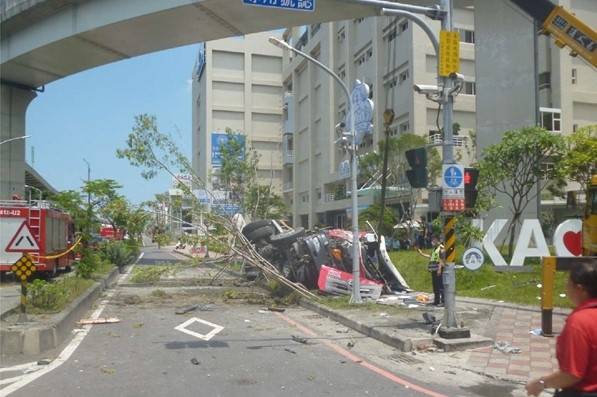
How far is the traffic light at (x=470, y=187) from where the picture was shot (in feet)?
35.7

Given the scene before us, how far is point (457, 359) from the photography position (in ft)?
30.9

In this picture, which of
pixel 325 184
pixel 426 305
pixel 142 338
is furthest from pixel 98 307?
pixel 325 184

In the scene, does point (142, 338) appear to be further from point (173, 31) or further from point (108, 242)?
point (108, 242)

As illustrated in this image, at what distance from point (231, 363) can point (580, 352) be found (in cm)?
658

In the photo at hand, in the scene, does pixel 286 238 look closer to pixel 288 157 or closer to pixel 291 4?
pixel 291 4

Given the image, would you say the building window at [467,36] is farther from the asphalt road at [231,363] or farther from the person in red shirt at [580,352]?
the person in red shirt at [580,352]

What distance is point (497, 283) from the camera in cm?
1789

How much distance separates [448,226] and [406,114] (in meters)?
40.2

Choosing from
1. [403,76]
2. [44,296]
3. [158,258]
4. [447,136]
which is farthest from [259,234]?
[403,76]

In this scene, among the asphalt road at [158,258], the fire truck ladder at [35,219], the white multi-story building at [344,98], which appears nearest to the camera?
the fire truck ladder at [35,219]

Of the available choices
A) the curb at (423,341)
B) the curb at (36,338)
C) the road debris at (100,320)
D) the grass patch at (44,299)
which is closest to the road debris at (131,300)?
the road debris at (100,320)

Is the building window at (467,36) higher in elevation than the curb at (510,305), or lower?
higher

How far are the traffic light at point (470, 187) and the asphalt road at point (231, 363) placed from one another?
283cm

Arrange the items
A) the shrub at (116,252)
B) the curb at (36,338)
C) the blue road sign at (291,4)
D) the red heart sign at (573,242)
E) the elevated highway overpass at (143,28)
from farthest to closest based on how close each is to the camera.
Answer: the shrub at (116,252)
the elevated highway overpass at (143,28)
the red heart sign at (573,242)
the blue road sign at (291,4)
the curb at (36,338)
